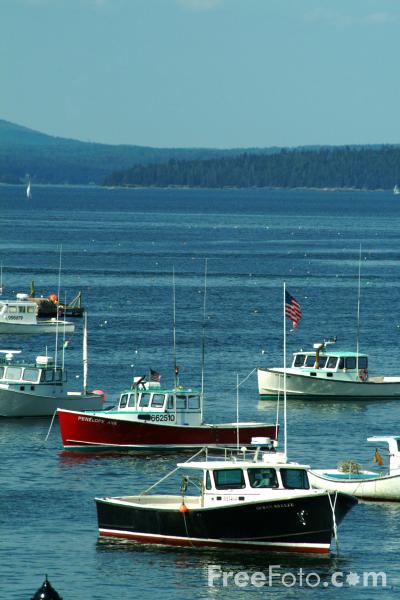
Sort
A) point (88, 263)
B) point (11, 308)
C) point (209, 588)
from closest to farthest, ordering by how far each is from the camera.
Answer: point (209, 588)
point (11, 308)
point (88, 263)

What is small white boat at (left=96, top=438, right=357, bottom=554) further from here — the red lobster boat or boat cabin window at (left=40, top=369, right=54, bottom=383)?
boat cabin window at (left=40, top=369, right=54, bottom=383)

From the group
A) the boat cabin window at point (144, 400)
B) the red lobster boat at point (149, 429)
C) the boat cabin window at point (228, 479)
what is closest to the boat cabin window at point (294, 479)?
the boat cabin window at point (228, 479)

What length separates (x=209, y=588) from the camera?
43.4 metres

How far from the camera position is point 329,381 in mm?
77375

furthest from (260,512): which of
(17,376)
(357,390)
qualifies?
(357,390)

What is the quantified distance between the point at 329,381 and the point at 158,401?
17.4 metres

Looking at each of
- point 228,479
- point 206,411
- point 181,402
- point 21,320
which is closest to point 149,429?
point 181,402

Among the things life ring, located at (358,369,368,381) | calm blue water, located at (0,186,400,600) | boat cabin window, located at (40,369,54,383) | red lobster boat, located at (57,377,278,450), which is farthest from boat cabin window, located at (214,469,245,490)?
life ring, located at (358,369,368,381)

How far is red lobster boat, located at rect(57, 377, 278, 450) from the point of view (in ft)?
199

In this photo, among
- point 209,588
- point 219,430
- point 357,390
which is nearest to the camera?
point 209,588

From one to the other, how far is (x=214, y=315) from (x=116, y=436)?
5654 cm

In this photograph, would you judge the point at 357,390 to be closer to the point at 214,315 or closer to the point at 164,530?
the point at 164,530

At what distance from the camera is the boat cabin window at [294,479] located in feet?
150

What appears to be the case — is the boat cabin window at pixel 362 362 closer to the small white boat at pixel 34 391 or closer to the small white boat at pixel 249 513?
the small white boat at pixel 34 391
